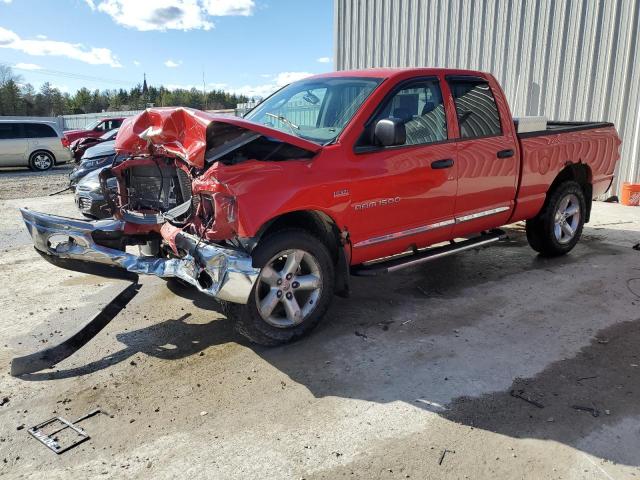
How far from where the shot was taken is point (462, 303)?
16.1 feet

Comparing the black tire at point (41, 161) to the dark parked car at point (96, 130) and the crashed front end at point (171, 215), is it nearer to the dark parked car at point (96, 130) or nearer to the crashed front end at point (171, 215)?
the dark parked car at point (96, 130)

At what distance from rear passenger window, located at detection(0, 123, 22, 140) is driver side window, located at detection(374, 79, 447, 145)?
17.0 meters

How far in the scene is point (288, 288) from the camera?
3.91 meters

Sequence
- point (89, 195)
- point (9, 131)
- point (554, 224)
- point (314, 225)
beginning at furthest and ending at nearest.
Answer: point (9, 131), point (89, 195), point (554, 224), point (314, 225)

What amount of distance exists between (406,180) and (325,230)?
32.6 inches

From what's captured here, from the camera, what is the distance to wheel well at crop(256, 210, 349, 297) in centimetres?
395

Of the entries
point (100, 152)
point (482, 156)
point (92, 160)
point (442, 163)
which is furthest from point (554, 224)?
point (100, 152)

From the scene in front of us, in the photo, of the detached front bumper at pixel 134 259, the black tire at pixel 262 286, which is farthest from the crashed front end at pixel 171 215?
the black tire at pixel 262 286

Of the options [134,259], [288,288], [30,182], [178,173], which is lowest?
[30,182]

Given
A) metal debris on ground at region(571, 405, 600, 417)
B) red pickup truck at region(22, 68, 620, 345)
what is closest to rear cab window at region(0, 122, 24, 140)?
red pickup truck at region(22, 68, 620, 345)

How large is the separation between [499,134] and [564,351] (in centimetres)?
229

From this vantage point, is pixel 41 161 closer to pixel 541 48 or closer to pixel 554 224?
pixel 541 48

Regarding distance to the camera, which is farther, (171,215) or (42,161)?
(42,161)

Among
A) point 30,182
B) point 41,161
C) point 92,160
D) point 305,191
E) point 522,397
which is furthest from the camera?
point 41,161
